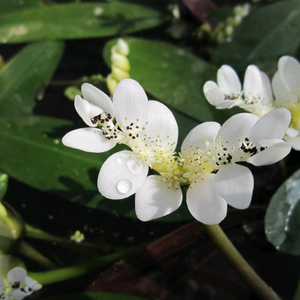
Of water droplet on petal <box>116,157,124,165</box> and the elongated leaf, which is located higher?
water droplet on petal <box>116,157,124,165</box>

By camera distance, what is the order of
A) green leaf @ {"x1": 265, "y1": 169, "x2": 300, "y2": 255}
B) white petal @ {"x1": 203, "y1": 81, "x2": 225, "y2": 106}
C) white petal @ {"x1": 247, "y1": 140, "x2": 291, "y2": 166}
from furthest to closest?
green leaf @ {"x1": 265, "y1": 169, "x2": 300, "y2": 255}, white petal @ {"x1": 203, "y1": 81, "x2": 225, "y2": 106}, white petal @ {"x1": 247, "y1": 140, "x2": 291, "y2": 166}

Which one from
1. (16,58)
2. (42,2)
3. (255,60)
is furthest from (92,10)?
(255,60)

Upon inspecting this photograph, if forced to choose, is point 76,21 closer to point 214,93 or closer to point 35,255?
point 214,93

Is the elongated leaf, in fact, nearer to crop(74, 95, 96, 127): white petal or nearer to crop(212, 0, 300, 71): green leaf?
crop(74, 95, 96, 127): white petal

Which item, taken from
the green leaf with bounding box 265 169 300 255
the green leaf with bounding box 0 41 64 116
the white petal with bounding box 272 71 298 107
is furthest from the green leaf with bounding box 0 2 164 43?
the green leaf with bounding box 265 169 300 255

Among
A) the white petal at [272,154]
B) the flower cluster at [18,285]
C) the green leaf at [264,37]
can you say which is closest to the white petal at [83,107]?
the white petal at [272,154]

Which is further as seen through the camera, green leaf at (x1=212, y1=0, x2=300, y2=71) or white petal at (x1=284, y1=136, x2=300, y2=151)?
green leaf at (x1=212, y1=0, x2=300, y2=71)

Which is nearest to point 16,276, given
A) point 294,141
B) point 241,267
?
point 241,267
